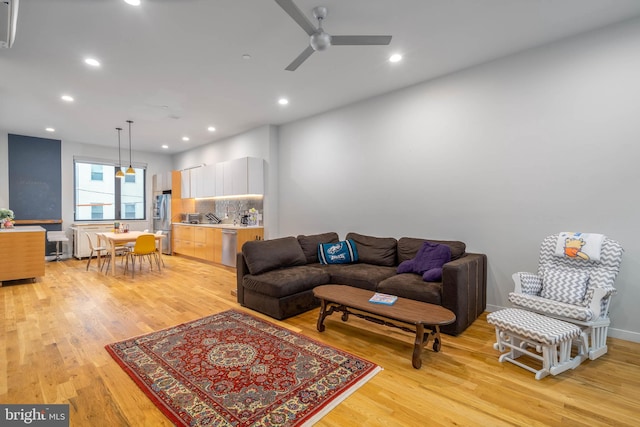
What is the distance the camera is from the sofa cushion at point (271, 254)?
3.69 metres

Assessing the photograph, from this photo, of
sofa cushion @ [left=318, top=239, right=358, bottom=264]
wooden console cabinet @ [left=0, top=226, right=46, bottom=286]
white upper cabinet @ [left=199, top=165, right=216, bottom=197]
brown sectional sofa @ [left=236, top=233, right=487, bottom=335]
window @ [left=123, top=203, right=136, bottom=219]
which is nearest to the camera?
brown sectional sofa @ [left=236, top=233, right=487, bottom=335]

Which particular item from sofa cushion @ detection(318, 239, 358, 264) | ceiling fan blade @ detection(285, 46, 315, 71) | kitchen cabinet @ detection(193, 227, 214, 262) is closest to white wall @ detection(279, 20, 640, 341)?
sofa cushion @ detection(318, 239, 358, 264)

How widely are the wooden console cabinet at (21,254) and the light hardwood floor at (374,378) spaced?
1322 millimetres

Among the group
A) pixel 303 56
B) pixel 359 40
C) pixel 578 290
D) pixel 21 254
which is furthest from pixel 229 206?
pixel 578 290

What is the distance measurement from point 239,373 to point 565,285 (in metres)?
2.94

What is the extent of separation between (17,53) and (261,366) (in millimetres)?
4182

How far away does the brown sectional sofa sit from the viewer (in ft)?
9.69

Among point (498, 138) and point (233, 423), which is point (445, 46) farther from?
point (233, 423)

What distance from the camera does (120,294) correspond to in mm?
4293

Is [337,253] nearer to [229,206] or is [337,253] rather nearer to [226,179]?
[226,179]

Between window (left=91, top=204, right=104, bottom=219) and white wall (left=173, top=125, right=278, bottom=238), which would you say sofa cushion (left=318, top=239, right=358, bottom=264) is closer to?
white wall (left=173, top=125, right=278, bottom=238)

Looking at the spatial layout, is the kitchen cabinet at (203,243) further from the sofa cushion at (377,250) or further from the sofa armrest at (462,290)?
the sofa armrest at (462,290)

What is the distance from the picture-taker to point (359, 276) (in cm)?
363

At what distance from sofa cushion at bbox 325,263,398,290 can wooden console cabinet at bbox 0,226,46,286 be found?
16.1 ft
